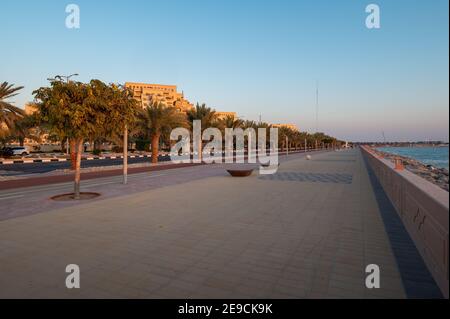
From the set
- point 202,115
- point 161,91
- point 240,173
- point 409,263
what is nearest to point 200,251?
point 409,263

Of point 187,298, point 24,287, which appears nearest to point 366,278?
point 187,298

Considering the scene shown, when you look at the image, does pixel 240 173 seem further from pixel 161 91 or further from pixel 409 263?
pixel 161 91

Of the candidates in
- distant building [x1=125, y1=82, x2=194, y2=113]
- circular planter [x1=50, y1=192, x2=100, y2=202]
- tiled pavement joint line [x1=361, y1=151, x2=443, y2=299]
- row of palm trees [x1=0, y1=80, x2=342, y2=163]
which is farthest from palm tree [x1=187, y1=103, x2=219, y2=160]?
distant building [x1=125, y1=82, x2=194, y2=113]

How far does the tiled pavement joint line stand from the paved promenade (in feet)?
0.39

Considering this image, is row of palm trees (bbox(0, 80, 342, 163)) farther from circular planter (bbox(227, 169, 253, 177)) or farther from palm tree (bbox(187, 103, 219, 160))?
circular planter (bbox(227, 169, 253, 177))

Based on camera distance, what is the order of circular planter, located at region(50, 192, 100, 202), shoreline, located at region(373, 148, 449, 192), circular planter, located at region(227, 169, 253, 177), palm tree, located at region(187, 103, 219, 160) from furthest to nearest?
palm tree, located at region(187, 103, 219, 160)
circular planter, located at region(227, 169, 253, 177)
shoreline, located at region(373, 148, 449, 192)
circular planter, located at region(50, 192, 100, 202)

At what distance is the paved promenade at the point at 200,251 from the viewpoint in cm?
399

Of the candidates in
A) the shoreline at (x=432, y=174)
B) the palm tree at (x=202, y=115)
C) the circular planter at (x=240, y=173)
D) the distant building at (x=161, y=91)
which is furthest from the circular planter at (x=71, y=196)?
the distant building at (x=161, y=91)

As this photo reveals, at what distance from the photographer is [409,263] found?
484 cm

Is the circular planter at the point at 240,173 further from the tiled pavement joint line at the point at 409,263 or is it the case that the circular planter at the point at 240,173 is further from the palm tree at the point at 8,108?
the palm tree at the point at 8,108

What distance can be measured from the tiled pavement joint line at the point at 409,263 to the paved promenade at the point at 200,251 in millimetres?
118

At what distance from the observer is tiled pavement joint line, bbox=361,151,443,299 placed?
3906 mm
